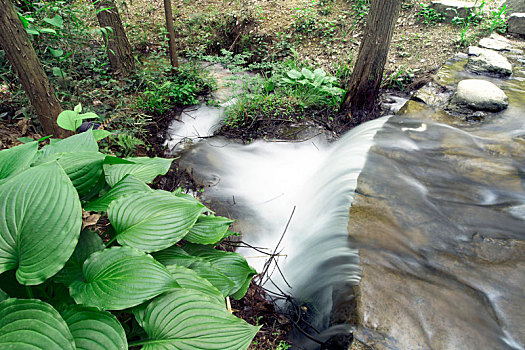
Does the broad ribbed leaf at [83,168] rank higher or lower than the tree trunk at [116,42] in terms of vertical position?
lower

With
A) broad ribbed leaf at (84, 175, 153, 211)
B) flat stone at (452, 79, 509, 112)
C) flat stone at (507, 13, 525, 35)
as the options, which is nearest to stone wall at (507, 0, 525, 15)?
flat stone at (507, 13, 525, 35)

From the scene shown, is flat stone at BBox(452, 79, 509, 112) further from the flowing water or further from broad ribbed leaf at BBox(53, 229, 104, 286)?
broad ribbed leaf at BBox(53, 229, 104, 286)

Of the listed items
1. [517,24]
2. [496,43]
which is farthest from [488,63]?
[517,24]

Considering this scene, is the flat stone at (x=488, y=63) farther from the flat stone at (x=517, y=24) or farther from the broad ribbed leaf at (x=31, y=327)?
the broad ribbed leaf at (x=31, y=327)

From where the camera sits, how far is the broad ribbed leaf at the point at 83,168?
1.43 m

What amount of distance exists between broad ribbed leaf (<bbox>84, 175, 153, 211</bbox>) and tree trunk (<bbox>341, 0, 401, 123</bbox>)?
341 centimetres

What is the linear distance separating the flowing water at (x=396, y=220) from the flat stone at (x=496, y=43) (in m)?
1.40

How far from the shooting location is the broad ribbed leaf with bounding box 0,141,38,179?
1.42m

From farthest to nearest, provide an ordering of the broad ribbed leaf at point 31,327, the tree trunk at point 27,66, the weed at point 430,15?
the weed at point 430,15, the tree trunk at point 27,66, the broad ribbed leaf at point 31,327

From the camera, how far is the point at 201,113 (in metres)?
4.37

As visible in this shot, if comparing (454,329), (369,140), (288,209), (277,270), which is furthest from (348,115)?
(454,329)

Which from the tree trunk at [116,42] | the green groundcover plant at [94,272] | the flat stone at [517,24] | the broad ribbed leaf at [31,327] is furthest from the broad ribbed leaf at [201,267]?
the flat stone at [517,24]

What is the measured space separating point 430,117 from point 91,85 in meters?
Answer: 4.46

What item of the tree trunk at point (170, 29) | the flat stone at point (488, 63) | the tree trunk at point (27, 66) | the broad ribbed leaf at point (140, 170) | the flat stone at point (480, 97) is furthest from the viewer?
the flat stone at point (488, 63)
